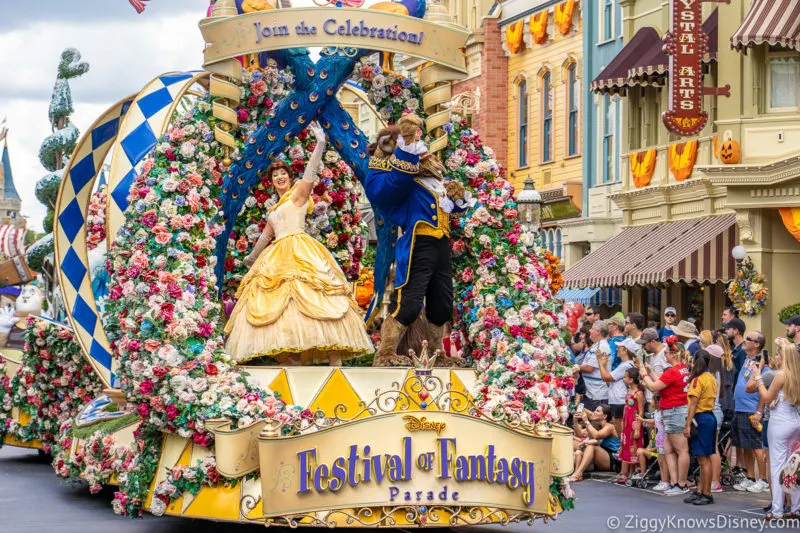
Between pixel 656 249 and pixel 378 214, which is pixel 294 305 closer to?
pixel 378 214

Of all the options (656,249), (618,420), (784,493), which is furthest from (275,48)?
(656,249)

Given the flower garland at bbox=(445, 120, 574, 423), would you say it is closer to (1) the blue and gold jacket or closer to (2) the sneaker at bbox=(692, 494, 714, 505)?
(1) the blue and gold jacket

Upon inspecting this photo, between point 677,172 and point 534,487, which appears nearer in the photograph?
point 534,487

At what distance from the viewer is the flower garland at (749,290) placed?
21609 millimetres

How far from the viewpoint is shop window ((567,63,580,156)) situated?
1287 inches

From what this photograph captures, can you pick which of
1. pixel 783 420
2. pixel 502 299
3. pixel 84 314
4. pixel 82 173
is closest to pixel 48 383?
pixel 84 314

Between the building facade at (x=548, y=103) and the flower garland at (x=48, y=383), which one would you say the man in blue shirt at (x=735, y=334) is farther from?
the building facade at (x=548, y=103)

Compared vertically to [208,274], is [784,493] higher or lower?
lower

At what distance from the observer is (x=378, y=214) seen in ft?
39.7

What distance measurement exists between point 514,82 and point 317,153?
25.4 metres

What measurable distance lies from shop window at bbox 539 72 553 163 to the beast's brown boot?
23306 millimetres

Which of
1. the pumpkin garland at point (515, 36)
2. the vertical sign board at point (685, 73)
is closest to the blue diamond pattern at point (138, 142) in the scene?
the vertical sign board at point (685, 73)

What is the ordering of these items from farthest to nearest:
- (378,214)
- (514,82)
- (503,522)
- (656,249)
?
(514,82)
(656,249)
(378,214)
(503,522)

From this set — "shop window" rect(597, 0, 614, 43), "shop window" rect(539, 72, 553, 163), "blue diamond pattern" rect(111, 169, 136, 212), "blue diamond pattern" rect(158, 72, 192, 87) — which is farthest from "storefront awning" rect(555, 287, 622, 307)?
"blue diamond pattern" rect(111, 169, 136, 212)
